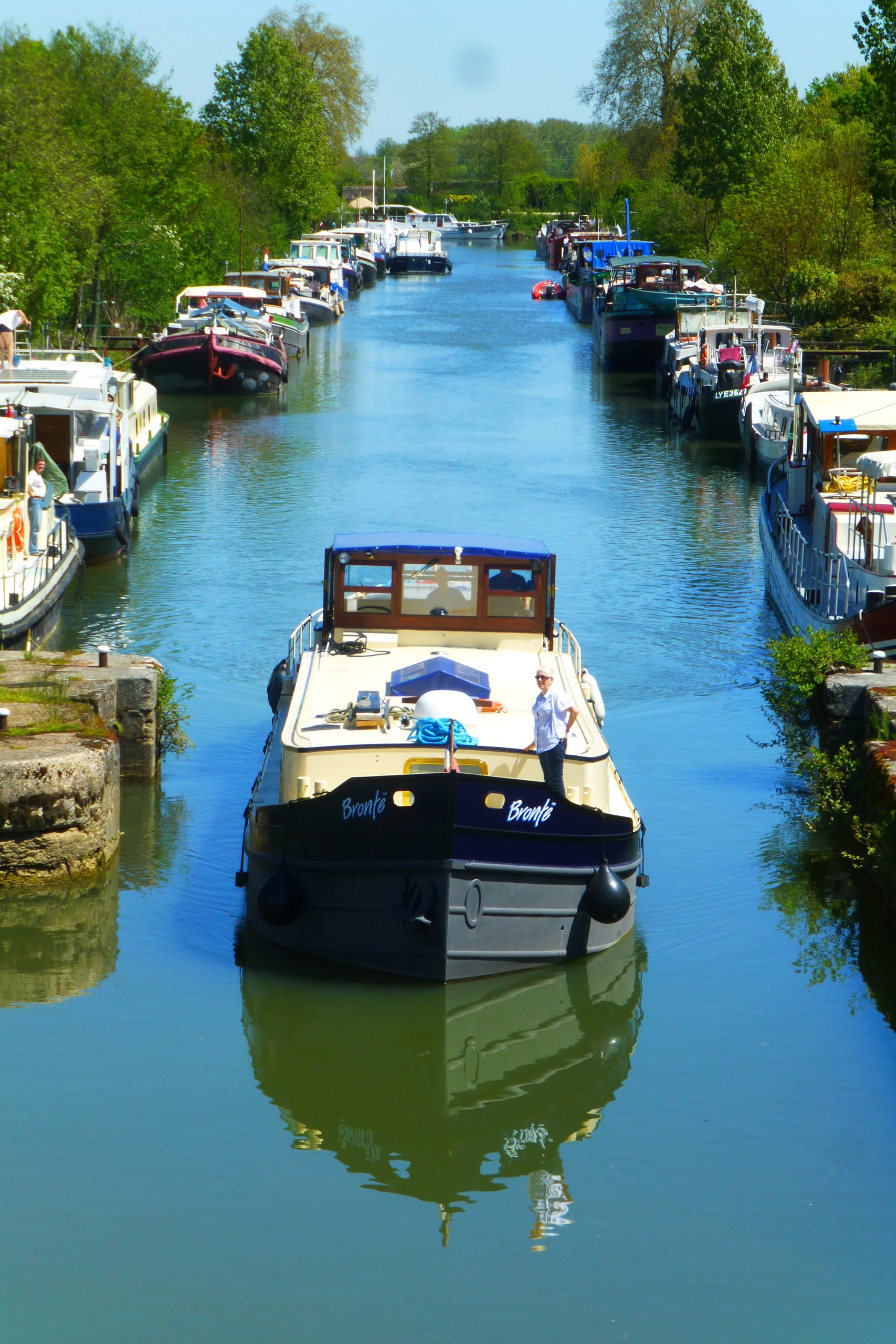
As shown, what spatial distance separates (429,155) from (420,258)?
75434 millimetres

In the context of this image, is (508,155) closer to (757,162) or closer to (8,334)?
(757,162)

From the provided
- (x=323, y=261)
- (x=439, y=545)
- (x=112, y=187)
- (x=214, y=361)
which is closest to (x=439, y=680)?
(x=439, y=545)

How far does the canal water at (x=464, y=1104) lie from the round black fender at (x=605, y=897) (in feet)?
2.21

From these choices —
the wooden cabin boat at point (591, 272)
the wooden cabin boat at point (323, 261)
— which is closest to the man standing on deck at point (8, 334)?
the wooden cabin boat at point (591, 272)

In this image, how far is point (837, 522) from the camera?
22.5 metres

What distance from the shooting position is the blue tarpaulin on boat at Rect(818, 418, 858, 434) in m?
24.0

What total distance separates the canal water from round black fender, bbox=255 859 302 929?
0.70 meters

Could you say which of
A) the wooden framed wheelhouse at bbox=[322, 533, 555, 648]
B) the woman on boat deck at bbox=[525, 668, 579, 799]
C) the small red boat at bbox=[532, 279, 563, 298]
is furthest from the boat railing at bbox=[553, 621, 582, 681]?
the small red boat at bbox=[532, 279, 563, 298]

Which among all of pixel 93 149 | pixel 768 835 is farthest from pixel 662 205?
pixel 768 835

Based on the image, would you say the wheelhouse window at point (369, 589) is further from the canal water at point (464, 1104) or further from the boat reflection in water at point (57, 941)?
the boat reflection in water at point (57, 941)

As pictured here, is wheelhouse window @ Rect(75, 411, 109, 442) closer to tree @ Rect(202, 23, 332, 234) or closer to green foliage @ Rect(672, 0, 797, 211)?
green foliage @ Rect(672, 0, 797, 211)

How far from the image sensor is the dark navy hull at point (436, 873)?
12.1 meters

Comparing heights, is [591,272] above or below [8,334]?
above

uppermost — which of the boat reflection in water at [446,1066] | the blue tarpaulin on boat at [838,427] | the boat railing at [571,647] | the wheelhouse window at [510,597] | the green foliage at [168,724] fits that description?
the blue tarpaulin on boat at [838,427]
